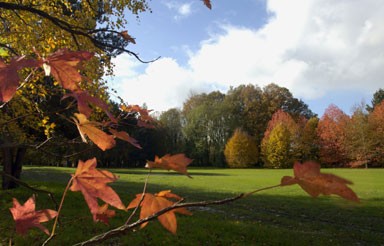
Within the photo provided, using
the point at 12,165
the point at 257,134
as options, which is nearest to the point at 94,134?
the point at 12,165

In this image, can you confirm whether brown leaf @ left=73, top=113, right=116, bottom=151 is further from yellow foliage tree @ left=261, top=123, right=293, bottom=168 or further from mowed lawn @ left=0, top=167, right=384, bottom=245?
yellow foliage tree @ left=261, top=123, right=293, bottom=168

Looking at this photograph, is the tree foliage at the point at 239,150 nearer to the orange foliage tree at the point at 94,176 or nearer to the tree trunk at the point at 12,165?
the tree trunk at the point at 12,165

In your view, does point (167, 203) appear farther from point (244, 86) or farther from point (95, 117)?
point (244, 86)

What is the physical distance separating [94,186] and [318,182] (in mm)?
413

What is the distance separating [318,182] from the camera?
0.55m

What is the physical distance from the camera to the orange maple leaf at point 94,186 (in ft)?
2.20

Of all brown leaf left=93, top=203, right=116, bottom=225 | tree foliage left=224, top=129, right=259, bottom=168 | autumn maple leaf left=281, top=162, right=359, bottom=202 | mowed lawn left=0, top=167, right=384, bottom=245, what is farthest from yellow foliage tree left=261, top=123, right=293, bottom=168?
autumn maple leaf left=281, top=162, right=359, bottom=202

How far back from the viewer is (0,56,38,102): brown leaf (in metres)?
0.59

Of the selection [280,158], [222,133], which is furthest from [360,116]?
[222,133]

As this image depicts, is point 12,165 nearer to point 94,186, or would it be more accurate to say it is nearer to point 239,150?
point 94,186

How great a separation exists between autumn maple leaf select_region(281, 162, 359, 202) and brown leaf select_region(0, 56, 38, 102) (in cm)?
48

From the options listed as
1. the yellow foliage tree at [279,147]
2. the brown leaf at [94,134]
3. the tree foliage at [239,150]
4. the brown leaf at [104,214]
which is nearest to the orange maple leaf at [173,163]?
the brown leaf at [94,134]

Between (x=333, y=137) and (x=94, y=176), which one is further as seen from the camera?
(x=333, y=137)

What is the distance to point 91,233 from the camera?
253 inches
